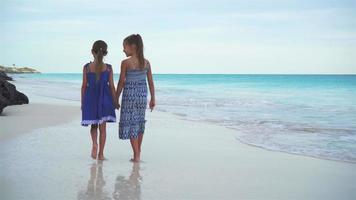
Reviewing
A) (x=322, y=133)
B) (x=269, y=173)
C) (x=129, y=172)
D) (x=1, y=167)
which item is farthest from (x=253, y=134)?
(x=1, y=167)

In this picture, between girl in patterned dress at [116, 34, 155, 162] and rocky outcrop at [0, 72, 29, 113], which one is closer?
girl in patterned dress at [116, 34, 155, 162]

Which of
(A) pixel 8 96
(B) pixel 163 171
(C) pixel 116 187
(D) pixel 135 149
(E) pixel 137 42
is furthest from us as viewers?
(A) pixel 8 96

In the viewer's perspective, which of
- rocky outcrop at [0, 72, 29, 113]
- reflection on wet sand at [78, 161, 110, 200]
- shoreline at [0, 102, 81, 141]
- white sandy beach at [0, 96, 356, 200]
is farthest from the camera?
rocky outcrop at [0, 72, 29, 113]

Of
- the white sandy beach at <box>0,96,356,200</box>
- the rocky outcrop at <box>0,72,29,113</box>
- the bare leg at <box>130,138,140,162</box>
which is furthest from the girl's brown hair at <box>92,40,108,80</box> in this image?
the rocky outcrop at <box>0,72,29,113</box>

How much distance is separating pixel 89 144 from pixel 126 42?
1972 mm

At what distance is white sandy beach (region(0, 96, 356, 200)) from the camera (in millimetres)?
4250

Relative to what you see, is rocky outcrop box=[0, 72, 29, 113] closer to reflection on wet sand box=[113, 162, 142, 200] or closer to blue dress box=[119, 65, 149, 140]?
blue dress box=[119, 65, 149, 140]

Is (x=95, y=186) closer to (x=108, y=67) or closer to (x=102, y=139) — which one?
(x=102, y=139)

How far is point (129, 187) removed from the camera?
4391mm

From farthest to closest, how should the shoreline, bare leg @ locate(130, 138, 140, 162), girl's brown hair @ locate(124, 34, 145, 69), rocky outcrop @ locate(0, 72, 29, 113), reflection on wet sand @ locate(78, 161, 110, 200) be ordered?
rocky outcrop @ locate(0, 72, 29, 113), the shoreline, bare leg @ locate(130, 138, 140, 162), girl's brown hair @ locate(124, 34, 145, 69), reflection on wet sand @ locate(78, 161, 110, 200)

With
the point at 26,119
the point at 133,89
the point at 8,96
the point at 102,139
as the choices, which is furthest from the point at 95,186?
the point at 8,96

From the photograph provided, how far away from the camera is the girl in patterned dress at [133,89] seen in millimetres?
5605

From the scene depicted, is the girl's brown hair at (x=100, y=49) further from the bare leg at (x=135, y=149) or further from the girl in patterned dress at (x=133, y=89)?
the bare leg at (x=135, y=149)

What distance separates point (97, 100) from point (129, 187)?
1.66 meters
